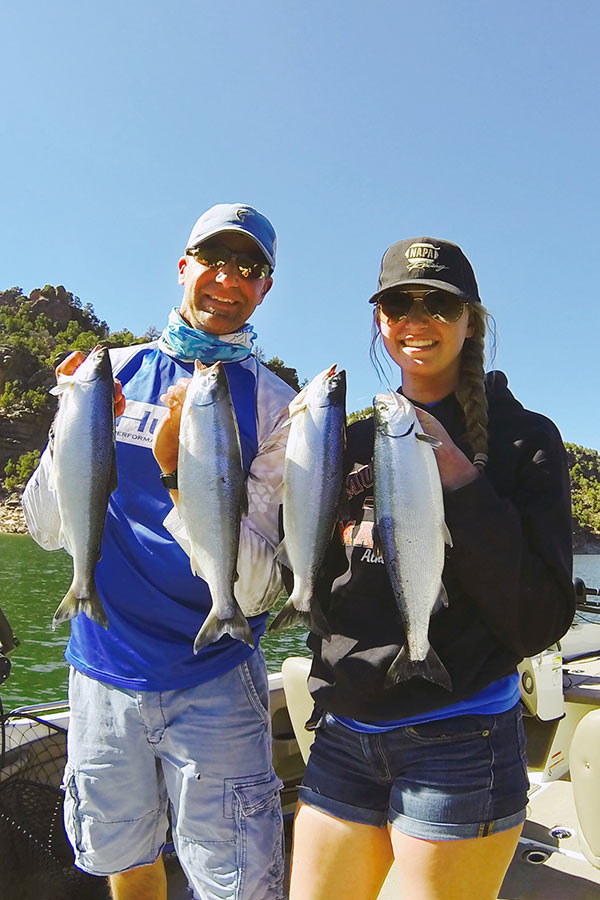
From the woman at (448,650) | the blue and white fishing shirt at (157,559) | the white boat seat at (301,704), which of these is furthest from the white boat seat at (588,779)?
the blue and white fishing shirt at (157,559)

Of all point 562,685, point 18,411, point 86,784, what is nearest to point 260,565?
point 86,784

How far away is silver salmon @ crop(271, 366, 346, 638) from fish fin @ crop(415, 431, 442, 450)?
0.35 meters

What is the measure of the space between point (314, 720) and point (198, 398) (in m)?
1.32

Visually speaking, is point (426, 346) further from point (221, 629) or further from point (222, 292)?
point (221, 629)

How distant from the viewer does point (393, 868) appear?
183 inches

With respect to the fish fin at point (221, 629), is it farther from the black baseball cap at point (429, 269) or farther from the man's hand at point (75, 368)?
the black baseball cap at point (429, 269)

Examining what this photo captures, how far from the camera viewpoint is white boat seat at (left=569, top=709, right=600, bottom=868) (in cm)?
360

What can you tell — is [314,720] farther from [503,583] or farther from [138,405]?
[138,405]

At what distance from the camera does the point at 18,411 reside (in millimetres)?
89562

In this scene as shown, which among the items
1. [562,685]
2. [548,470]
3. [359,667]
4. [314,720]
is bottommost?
[562,685]

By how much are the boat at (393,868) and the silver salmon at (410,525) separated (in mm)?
775

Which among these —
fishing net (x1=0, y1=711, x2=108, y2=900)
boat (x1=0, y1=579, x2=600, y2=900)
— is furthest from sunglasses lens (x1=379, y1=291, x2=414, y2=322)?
fishing net (x1=0, y1=711, x2=108, y2=900)

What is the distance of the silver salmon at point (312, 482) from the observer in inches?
93.7

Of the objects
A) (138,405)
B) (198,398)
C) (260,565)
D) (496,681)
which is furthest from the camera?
(138,405)
